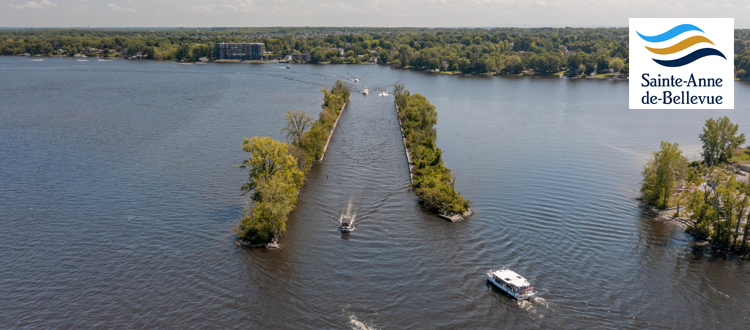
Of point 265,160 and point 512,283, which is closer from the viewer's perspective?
point 512,283

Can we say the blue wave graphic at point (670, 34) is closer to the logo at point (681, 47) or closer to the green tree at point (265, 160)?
the logo at point (681, 47)

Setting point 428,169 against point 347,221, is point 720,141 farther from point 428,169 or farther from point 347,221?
point 347,221

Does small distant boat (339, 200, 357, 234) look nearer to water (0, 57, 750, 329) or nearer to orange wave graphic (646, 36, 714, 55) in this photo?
water (0, 57, 750, 329)

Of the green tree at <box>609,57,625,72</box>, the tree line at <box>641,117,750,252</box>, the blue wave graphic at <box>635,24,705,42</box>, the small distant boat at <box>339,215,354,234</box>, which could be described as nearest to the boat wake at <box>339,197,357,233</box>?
the small distant boat at <box>339,215,354,234</box>

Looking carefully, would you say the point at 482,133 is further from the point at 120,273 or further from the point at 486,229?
the point at 120,273

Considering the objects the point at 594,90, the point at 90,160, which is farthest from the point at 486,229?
the point at 594,90

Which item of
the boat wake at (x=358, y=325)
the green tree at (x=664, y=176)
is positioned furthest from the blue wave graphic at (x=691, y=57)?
the boat wake at (x=358, y=325)

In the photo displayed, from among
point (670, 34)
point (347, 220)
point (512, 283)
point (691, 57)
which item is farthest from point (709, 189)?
point (347, 220)
